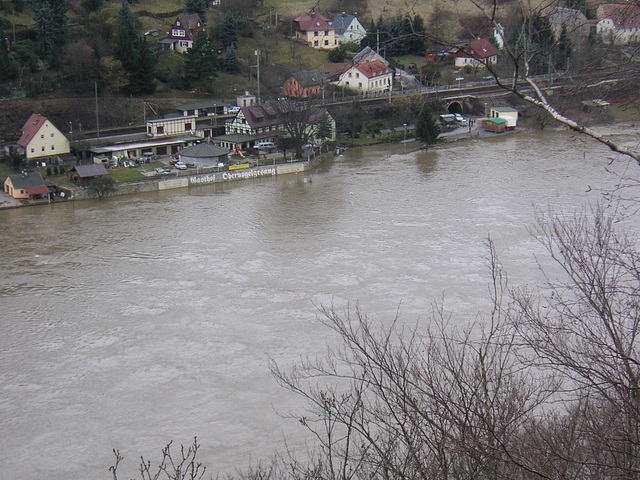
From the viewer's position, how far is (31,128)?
918cm

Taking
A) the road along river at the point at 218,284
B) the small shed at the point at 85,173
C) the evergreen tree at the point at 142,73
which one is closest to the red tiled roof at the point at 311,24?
the evergreen tree at the point at 142,73

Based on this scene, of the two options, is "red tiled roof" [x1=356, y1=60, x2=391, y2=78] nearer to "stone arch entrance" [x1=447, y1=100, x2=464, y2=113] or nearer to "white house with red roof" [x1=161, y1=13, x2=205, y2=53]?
"stone arch entrance" [x1=447, y1=100, x2=464, y2=113]

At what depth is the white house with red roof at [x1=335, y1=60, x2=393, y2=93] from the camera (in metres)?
12.2

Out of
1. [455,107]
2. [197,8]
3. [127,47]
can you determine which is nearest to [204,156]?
[127,47]

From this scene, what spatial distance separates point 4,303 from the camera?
5.25 m

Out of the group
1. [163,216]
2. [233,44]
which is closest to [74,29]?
[233,44]

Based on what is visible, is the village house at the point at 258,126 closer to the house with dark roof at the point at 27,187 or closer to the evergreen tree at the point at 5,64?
the house with dark roof at the point at 27,187

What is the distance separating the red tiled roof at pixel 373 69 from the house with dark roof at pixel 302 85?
75 cm

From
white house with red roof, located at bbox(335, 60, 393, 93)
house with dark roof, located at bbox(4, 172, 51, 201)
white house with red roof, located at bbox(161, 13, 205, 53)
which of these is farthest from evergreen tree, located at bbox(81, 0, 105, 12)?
house with dark roof, located at bbox(4, 172, 51, 201)

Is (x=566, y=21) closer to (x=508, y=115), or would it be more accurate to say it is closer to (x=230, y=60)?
(x=508, y=115)

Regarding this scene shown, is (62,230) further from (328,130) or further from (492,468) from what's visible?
(492,468)

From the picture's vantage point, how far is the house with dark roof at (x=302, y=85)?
10836 mm

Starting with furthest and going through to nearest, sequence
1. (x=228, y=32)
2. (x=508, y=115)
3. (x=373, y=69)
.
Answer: (x=228, y=32) → (x=373, y=69) → (x=508, y=115)

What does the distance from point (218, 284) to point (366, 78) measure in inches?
296
